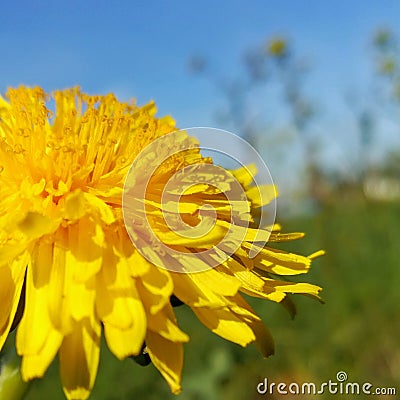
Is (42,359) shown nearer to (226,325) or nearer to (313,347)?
(226,325)

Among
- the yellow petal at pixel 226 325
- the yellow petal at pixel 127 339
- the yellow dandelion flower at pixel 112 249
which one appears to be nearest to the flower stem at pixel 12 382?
the yellow dandelion flower at pixel 112 249

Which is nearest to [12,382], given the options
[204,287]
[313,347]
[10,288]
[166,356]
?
[10,288]

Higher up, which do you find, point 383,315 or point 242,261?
point 383,315

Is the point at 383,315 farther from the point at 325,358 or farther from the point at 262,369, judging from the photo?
the point at 262,369

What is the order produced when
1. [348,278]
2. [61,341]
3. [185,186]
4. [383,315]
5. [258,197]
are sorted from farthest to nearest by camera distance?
[348,278] → [383,315] → [258,197] → [185,186] → [61,341]

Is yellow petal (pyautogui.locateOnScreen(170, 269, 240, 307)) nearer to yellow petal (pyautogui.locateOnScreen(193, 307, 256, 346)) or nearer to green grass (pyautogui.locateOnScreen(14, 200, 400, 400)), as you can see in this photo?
yellow petal (pyautogui.locateOnScreen(193, 307, 256, 346))

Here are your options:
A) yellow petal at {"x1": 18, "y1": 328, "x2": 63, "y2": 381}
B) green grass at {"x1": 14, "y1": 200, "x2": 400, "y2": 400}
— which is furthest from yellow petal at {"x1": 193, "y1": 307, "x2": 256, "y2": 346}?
green grass at {"x1": 14, "y1": 200, "x2": 400, "y2": 400}

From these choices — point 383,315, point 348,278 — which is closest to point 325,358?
point 383,315
